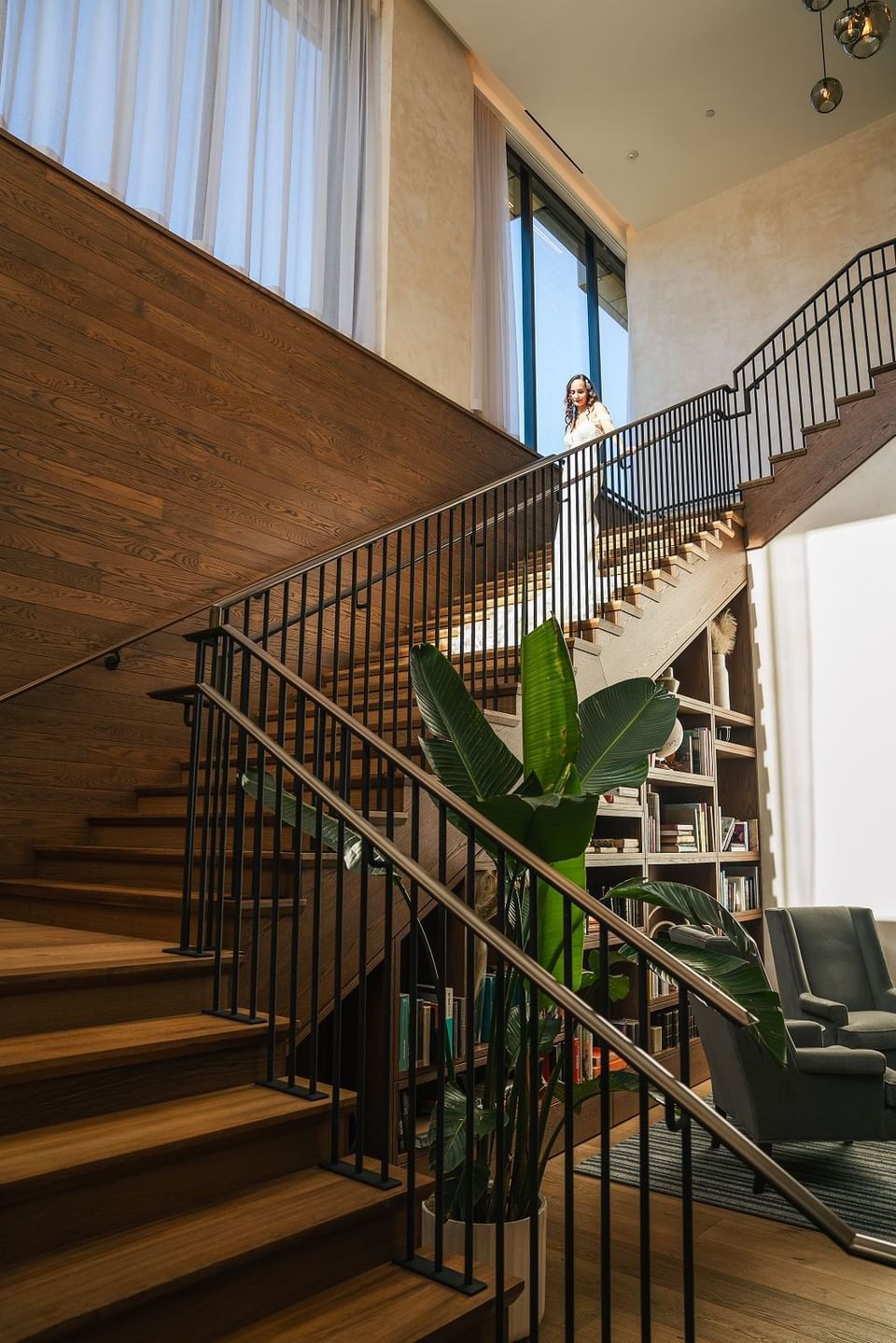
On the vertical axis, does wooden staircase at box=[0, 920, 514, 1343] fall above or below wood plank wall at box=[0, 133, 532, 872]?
below

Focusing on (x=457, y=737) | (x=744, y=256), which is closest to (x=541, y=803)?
(x=457, y=737)

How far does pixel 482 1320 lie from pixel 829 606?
5.91 m

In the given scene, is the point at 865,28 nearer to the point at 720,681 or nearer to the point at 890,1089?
the point at 720,681

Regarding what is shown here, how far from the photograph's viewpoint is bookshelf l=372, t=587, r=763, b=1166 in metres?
5.19

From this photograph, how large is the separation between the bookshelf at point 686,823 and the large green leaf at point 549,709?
120 centimetres

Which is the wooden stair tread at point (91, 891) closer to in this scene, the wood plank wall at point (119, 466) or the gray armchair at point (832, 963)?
the wood plank wall at point (119, 466)

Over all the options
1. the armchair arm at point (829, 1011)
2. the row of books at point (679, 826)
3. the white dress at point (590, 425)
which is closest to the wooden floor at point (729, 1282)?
the armchair arm at point (829, 1011)

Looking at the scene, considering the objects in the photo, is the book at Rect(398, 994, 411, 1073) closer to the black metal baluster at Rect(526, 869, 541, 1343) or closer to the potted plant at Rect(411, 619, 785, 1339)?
the potted plant at Rect(411, 619, 785, 1339)

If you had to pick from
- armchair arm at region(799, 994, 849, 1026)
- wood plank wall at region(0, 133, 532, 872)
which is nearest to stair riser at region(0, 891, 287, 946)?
wood plank wall at region(0, 133, 532, 872)

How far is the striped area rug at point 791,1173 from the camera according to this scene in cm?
376

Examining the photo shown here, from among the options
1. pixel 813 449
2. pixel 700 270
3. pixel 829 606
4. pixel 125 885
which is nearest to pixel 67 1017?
pixel 125 885

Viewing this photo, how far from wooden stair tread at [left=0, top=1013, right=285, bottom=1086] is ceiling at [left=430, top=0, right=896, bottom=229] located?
7.74m

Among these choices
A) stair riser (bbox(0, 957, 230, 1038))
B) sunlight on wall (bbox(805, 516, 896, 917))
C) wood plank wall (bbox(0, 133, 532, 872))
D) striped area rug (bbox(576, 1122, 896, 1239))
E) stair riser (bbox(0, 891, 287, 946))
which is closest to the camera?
stair riser (bbox(0, 957, 230, 1038))

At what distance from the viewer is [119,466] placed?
462cm
